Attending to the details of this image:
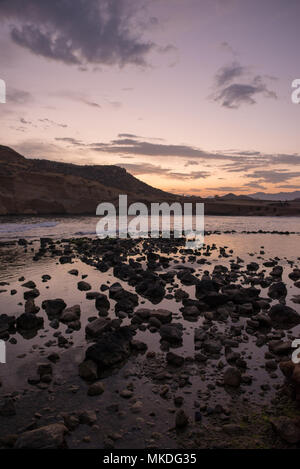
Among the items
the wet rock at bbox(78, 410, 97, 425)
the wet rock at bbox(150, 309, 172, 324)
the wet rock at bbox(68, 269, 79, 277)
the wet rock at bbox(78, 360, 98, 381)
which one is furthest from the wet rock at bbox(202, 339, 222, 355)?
the wet rock at bbox(68, 269, 79, 277)

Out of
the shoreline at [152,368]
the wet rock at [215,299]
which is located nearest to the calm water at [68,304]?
the shoreline at [152,368]

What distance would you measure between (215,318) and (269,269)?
29.0 feet

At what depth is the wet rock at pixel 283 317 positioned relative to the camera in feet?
30.4

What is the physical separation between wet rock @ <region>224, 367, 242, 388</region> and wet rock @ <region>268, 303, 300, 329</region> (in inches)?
147

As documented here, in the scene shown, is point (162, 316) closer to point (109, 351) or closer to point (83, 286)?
point (109, 351)

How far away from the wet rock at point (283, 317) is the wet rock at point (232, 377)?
3725mm

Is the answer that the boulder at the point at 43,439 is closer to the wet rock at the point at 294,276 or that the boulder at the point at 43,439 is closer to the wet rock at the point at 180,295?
the wet rock at the point at 180,295

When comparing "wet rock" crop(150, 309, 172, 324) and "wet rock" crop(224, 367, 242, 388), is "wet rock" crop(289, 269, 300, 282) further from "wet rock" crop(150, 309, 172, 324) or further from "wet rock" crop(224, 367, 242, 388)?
"wet rock" crop(224, 367, 242, 388)

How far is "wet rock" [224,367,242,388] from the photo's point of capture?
6020 mm

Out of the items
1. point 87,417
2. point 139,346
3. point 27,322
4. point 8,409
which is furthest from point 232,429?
point 27,322

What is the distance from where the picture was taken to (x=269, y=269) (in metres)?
17.1

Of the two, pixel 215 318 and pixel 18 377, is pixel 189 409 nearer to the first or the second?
pixel 18 377

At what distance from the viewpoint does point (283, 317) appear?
371 inches

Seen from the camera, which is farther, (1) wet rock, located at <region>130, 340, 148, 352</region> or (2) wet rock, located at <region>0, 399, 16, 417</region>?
(1) wet rock, located at <region>130, 340, 148, 352</region>
